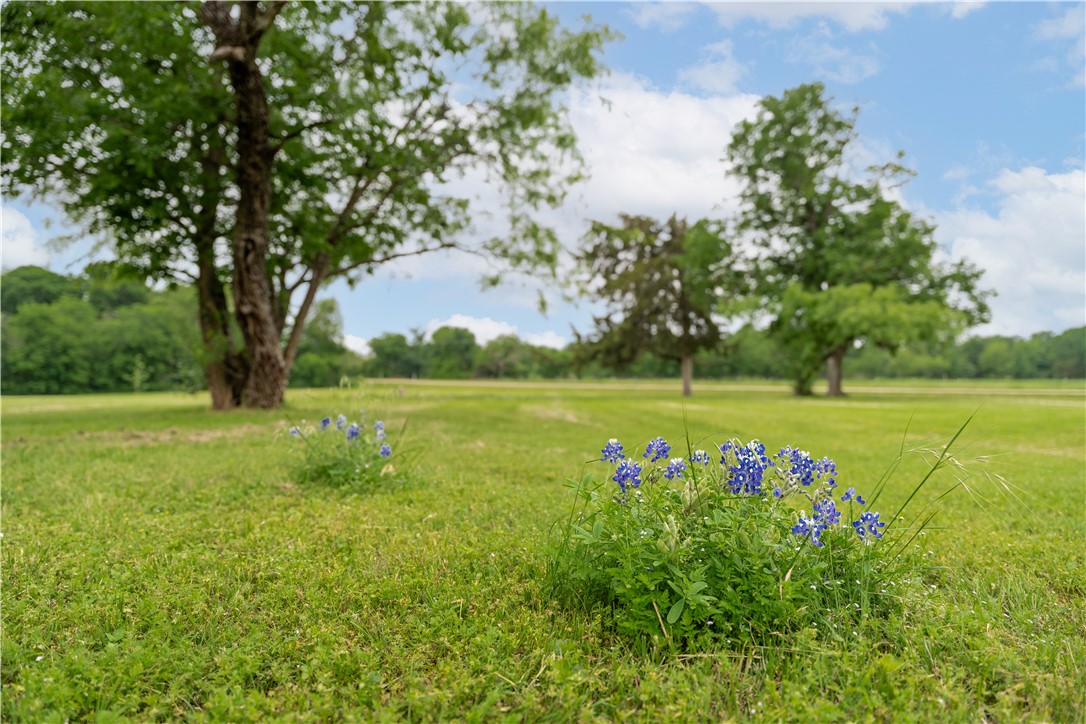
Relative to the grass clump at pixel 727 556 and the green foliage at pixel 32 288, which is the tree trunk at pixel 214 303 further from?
the green foliage at pixel 32 288

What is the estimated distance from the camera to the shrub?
5.38 meters

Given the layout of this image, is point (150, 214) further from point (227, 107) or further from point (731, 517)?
point (731, 517)

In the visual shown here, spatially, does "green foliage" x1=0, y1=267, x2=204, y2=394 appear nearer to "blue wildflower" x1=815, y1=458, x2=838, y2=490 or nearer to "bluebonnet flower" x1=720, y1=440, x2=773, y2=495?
"bluebonnet flower" x1=720, y1=440, x2=773, y2=495

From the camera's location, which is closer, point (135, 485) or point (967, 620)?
point (967, 620)

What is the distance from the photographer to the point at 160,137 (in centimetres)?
1166

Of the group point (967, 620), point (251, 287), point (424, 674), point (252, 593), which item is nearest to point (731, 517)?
point (967, 620)

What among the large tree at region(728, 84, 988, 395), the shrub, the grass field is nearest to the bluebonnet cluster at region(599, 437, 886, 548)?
the grass field

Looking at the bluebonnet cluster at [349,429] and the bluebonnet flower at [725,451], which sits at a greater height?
the bluebonnet flower at [725,451]

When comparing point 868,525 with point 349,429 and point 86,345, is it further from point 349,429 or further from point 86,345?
point 86,345

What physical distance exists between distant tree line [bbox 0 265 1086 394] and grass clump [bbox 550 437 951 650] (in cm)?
3076

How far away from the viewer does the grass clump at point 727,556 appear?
2369 millimetres

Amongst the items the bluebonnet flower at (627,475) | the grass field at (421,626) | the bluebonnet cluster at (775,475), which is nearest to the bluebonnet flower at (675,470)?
the bluebonnet cluster at (775,475)

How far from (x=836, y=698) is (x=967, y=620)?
97 centimetres

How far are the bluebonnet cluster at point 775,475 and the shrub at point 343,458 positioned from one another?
125 inches
